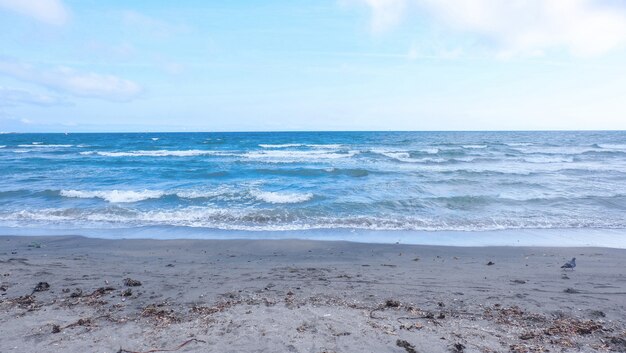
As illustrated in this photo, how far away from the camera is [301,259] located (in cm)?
752

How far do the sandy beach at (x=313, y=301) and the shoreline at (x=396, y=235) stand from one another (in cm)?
93

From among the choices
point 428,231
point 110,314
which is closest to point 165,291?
point 110,314

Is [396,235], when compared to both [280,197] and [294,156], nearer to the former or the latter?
[280,197]

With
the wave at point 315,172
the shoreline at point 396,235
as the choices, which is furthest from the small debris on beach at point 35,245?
the wave at point 315,172

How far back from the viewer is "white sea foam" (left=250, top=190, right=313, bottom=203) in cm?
1373

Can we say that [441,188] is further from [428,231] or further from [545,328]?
[545,328]

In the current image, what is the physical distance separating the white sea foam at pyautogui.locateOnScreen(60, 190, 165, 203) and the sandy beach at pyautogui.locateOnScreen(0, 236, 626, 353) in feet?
20.2

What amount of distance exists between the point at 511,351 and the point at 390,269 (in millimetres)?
3003

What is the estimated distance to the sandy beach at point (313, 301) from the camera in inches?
155

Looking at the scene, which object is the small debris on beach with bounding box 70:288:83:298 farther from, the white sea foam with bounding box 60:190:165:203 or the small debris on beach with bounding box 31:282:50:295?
the white sea foam with bounding box 60:190:165:203

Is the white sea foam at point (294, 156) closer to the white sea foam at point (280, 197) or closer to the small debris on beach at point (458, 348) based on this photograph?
the white sea foam at point (280, 197)

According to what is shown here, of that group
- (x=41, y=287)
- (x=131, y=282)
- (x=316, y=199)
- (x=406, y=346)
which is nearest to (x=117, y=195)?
(x=316, y=199)

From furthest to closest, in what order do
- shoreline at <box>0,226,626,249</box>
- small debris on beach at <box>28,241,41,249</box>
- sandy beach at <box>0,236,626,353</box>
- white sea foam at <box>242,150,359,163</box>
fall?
1. white sea foam at <box>242,150,359,163</box>
2. shoreline at <box>0,226,626,249</box>
3. small debris on beach at <box>28,241,41,249</box>
4. sandy beach at <box>0,236,626,353</box>

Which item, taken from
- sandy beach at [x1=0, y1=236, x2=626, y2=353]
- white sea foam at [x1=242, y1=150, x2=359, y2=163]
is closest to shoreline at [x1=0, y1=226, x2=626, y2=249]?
sandy beach at [x1=0, y1=236, x2=626, y2=353]
